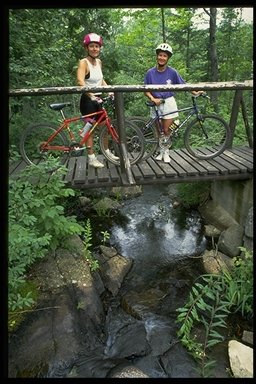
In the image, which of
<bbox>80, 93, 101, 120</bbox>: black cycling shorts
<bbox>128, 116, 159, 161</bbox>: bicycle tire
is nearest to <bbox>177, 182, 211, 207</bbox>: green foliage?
<bbox>128, 116, 159, 161</bbox>: bicycle tire

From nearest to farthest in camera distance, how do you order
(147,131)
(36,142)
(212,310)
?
1. (212,310)
2. (147,131)
3. (36,142)

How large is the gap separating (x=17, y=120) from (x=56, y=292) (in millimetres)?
4546

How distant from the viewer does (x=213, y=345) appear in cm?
406

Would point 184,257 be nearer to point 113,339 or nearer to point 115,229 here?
point 115,229

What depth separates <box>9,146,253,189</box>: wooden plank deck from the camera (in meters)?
5.74

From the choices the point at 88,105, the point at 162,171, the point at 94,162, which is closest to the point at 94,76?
the point at 88,105

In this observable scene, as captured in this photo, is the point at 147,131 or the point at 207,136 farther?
the point at 207,136

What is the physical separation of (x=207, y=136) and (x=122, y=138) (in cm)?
208

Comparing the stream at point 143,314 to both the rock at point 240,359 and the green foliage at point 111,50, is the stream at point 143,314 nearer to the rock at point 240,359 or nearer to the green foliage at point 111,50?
the rock at point 240,359

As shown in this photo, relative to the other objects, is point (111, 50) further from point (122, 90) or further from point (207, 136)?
point (122, 90)

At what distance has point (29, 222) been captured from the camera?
13.5 feet

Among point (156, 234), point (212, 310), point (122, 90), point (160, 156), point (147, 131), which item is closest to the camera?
point (212, 310)

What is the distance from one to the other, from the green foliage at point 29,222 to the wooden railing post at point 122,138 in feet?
4.35

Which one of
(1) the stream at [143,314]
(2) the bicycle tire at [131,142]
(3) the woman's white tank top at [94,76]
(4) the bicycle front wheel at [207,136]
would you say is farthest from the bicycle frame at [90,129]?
(1) the stream at [143,314]
